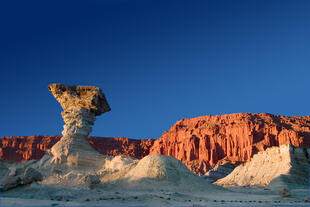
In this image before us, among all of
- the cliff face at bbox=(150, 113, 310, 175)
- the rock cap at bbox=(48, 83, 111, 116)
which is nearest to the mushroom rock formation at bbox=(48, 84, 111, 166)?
the rock cap at bbox=(48, 83, 111, 116)

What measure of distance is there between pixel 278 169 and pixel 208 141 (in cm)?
8402

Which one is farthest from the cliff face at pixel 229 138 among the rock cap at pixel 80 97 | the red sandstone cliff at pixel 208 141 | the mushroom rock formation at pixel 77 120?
the mushroom rock formation at pixel 77 120

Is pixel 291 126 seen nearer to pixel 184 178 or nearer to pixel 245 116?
pixel 245 116

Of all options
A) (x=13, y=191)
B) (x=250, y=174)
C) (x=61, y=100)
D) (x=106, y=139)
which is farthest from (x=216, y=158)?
(x=13, y=191)

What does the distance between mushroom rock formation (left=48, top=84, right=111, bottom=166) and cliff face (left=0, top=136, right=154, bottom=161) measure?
304ft

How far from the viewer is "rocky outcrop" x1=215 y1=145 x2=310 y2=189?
94.8 ft

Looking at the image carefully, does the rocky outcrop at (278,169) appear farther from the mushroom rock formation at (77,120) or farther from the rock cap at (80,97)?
the rock cap at (80,97)

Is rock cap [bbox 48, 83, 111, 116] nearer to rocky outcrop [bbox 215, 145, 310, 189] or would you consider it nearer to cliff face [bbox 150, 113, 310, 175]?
rocky outcrop [bbox 215, 145, 310, 189]

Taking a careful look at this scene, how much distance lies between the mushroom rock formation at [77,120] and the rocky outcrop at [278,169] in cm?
1722

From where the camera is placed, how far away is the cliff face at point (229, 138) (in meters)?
100

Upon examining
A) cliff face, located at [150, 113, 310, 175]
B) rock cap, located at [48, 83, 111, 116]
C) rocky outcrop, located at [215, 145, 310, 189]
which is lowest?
rocky outcrop, located at [215, 145, 310, 189]

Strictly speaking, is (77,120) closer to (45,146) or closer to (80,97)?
(80,97)

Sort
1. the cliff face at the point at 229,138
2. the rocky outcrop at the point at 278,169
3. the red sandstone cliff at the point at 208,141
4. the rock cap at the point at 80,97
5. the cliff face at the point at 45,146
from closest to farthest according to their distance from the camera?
the rocky outcrop at the point at 278,169 → the rock cap at the point at 80,97 → the cliff face at the point at 229,138 → the red sandstone cliff at the point at 208,141 → the cliff face at the point at 45,146

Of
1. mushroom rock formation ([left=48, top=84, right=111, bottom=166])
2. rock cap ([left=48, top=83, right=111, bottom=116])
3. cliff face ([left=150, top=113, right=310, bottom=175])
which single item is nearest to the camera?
mushroom rock formation ([left=48, top=84, right=111, bottom=166])
